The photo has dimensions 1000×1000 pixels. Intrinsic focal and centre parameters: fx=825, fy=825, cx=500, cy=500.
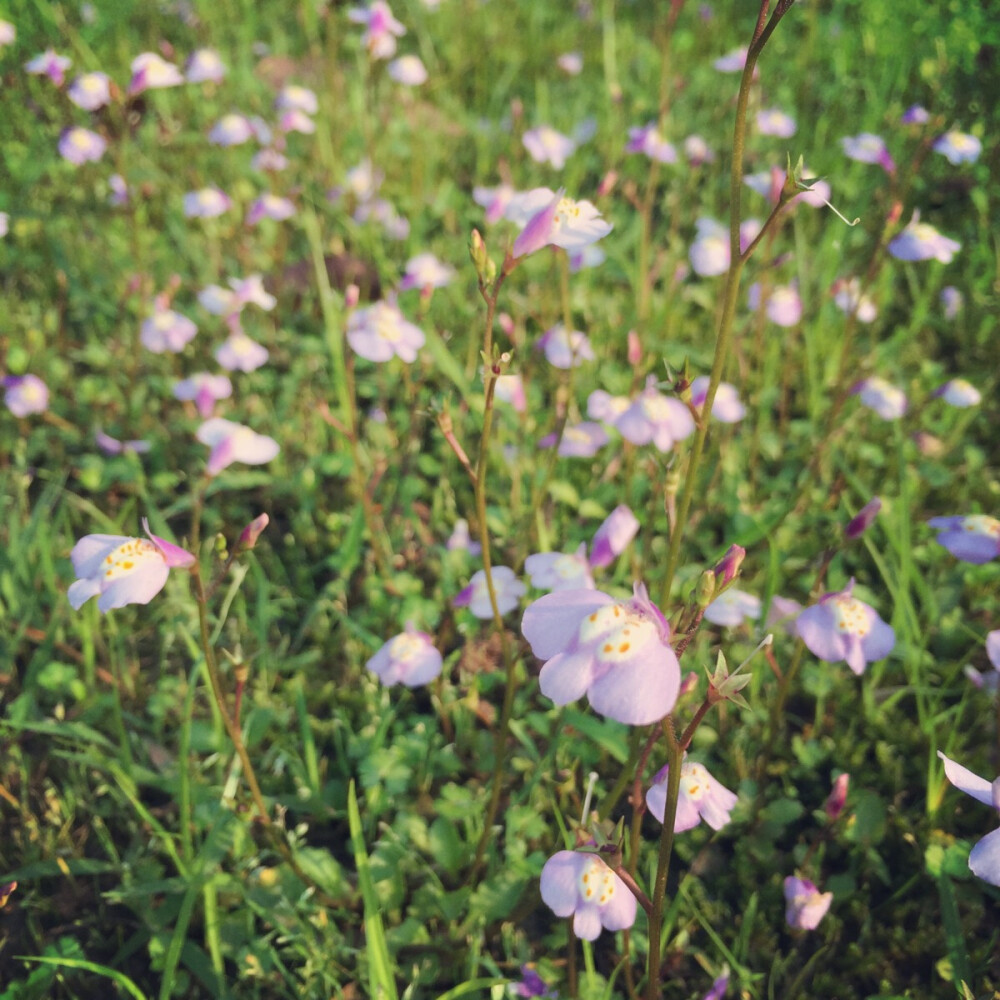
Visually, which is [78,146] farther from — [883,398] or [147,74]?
[883,398]

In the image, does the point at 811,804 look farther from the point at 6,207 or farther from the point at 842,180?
the point at 6,207

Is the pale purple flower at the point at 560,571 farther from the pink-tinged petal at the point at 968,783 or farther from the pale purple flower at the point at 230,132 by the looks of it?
the pale purple flower at the point at 230,132

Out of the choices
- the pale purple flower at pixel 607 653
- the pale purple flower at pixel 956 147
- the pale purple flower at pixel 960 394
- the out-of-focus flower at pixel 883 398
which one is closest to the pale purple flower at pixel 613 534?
the pale purple flower at pixel 607 653

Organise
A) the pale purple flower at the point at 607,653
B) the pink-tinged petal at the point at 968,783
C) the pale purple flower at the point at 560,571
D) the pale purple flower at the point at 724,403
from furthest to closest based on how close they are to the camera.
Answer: the pale purple flower at the point at 724,403, the pale purple flower at the point at 560,571, the pink-tinged petal at the point at 968,783, the pale purple flower at the point at 607,653

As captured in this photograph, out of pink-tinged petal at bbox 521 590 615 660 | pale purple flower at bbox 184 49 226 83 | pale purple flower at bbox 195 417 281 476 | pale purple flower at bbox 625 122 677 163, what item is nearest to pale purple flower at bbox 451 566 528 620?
pale purple flower at bbox 195 417 281 476

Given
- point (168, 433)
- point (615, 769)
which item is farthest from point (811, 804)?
point (168, 433)
